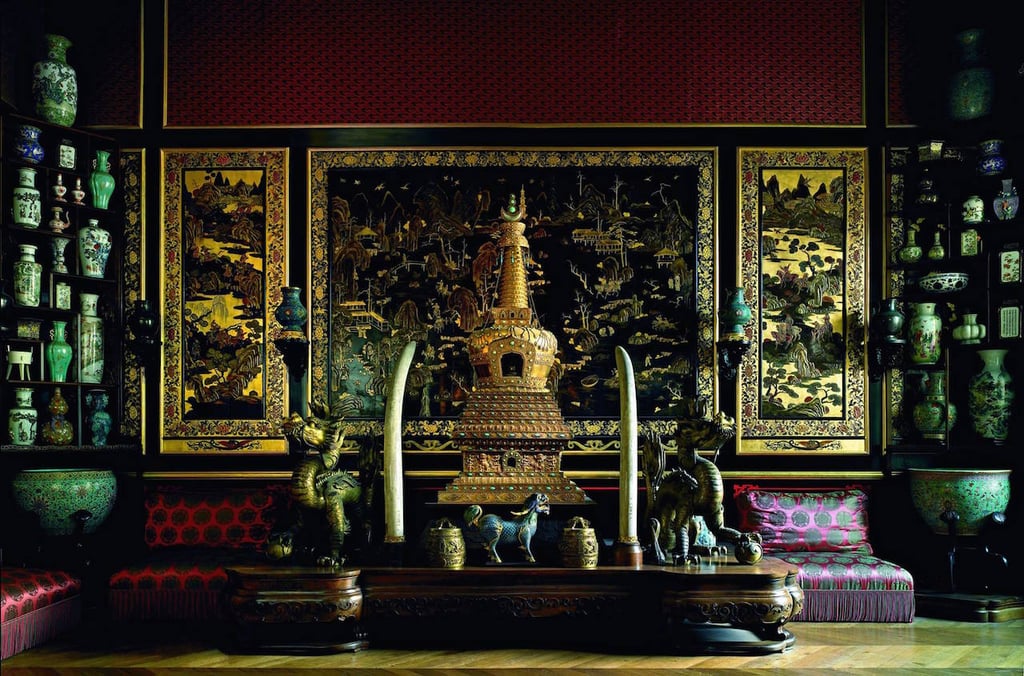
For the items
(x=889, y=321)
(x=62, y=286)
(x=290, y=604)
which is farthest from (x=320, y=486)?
(x=889, y=321)

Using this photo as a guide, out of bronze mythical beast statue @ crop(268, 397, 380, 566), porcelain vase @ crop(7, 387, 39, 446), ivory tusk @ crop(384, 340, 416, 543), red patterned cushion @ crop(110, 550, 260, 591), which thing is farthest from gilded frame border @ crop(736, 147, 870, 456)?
porcelain vase @ crop(7, 387, 39, 446)

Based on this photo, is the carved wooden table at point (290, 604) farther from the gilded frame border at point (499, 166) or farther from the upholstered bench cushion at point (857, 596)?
the upholstered bench cushion at point (857, 596)

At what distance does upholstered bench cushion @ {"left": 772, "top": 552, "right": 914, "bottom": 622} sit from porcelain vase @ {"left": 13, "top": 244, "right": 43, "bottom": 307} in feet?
17.8

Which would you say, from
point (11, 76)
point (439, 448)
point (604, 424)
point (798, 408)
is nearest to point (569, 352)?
point (604, 424)

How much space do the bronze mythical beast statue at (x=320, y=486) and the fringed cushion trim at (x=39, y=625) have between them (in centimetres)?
142

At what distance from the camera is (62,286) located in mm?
6641

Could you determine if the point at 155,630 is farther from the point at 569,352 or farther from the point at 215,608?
the point at 569,352

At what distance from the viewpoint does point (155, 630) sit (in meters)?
5.64

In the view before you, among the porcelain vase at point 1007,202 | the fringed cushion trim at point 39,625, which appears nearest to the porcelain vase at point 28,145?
the fringed cushion trim at point 39,625

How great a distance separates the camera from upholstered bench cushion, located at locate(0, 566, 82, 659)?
16.8ft

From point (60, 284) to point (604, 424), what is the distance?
401 centimetres

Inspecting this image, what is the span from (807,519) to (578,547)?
223 centimetres

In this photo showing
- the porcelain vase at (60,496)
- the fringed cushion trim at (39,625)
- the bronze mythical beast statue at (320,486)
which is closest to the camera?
the fringed cushion trim at (39,625)

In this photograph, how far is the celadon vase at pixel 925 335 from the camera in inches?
269
